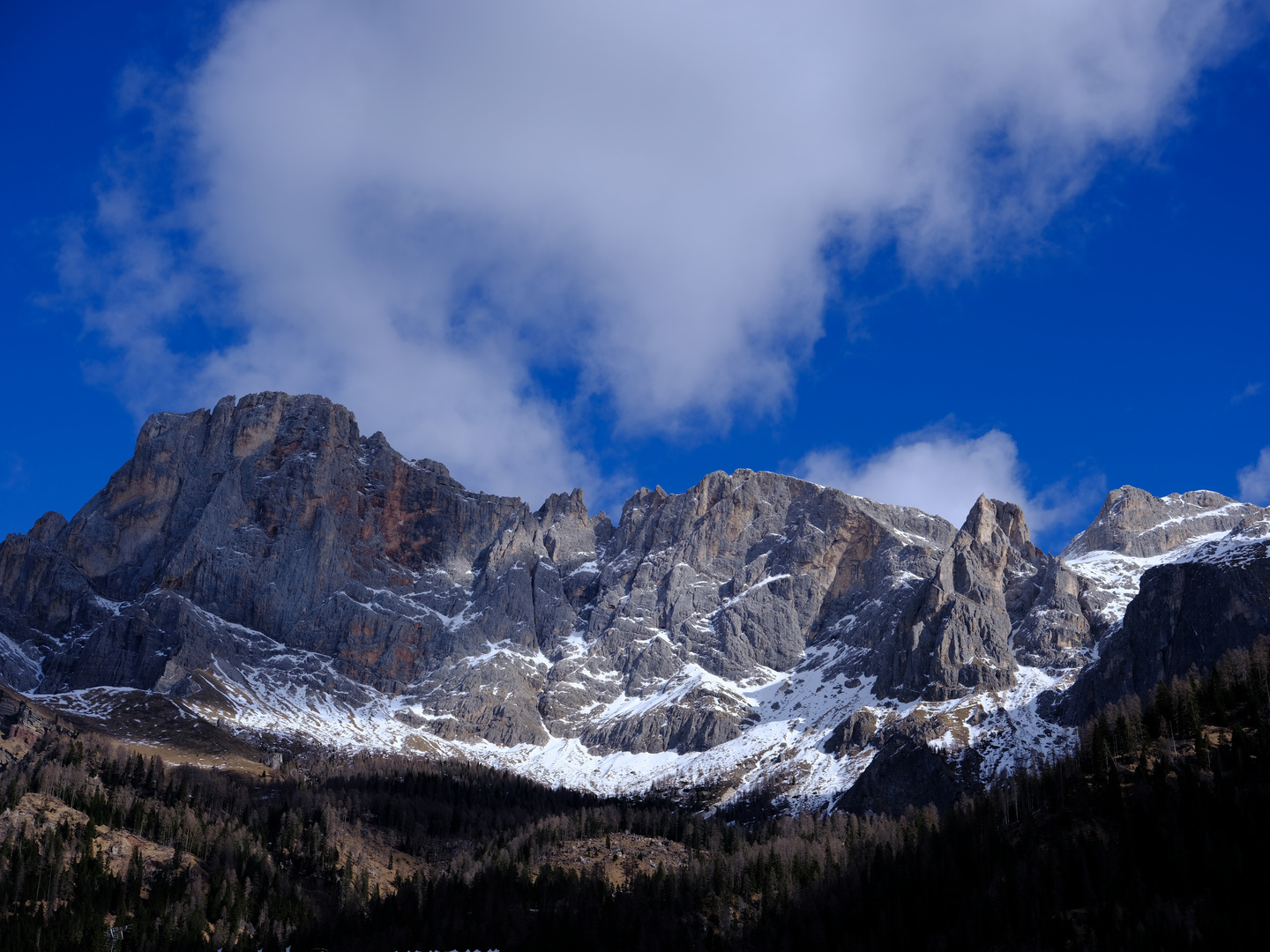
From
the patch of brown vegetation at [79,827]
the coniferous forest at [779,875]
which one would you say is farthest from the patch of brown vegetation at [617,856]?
the patch of brown vegetation at [79,827]

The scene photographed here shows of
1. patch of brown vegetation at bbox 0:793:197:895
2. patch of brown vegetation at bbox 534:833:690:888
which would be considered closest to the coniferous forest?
patch of brown vegetation at bbox 0:793:197:895

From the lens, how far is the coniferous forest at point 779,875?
11781 cm

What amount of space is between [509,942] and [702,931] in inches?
1007

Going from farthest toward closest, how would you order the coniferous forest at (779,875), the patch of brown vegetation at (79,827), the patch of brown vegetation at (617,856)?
1. the patch of brown vegetation at (617,856)
2. the patch of brown vegetation at (79,827)
3. the coniferous forest at (779,875)

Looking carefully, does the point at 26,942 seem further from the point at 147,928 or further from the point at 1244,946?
the point at 1244,946

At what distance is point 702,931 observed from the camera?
470 feet

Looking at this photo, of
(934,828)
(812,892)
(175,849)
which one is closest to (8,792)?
(175,849)

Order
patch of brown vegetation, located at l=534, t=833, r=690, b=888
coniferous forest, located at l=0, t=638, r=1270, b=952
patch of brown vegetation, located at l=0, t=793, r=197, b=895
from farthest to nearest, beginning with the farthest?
patch of brown vegetation, located at l=534, t=833, r=690, b=888 → patch of brown vegetation, located at l=0, t=793, r=197, b=895 → coniferous forest, located at l=0, t=638, r=1270, b=952

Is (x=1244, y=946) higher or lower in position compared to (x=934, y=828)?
lower

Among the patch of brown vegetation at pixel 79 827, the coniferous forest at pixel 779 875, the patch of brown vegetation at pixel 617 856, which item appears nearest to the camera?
the coniferous forest at pixel 779 875

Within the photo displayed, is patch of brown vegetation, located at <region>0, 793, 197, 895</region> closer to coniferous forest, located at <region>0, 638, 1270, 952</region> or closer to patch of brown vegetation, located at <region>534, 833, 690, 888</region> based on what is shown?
coniferous forest, located at <region>0, 638, 1270, 952</region>

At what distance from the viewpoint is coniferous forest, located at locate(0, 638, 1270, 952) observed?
387ft

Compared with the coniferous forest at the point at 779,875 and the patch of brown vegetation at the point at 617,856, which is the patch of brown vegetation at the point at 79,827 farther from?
the patch of brown vegetation at the point at 617,856

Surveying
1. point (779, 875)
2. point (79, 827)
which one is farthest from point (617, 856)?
point (79, 827)
